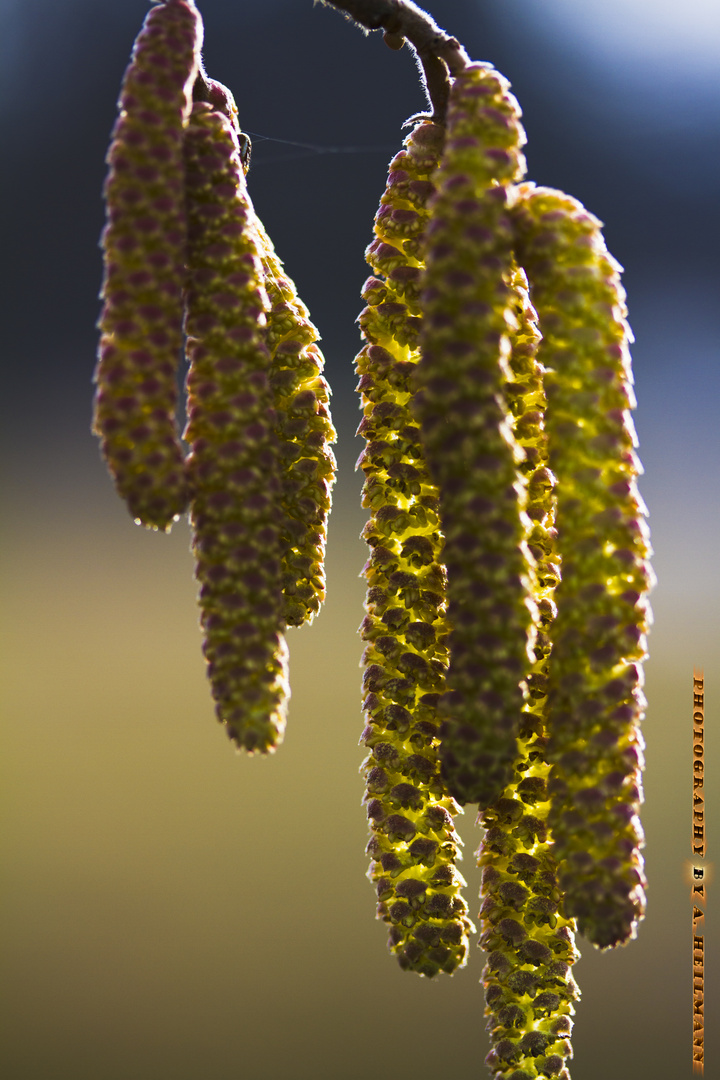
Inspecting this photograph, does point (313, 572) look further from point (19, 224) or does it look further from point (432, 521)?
point (19, 224)

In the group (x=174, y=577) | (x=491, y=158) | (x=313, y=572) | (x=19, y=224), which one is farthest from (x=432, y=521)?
(x=19, y=224)

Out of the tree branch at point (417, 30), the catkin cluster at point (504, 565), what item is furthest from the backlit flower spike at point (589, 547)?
the tree branch at point (417, 30)

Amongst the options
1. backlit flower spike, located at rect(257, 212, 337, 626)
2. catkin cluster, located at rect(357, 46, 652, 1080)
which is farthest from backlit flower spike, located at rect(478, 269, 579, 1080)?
backlit flower spike, located at rect(257, 212, 337, 626)

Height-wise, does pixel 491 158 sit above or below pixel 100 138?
below

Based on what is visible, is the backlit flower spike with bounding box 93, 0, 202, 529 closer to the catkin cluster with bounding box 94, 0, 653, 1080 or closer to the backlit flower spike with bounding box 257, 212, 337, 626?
the catkin cluster with bounding box 94, 0, 653, 1080

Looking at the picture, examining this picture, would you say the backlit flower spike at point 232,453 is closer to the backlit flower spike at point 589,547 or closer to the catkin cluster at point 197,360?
the catkin cluster at point 197,360

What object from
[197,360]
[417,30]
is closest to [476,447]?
[197,360]

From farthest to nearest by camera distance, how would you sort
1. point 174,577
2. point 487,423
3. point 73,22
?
point 73,22 → point 174,577 → point 487,423
